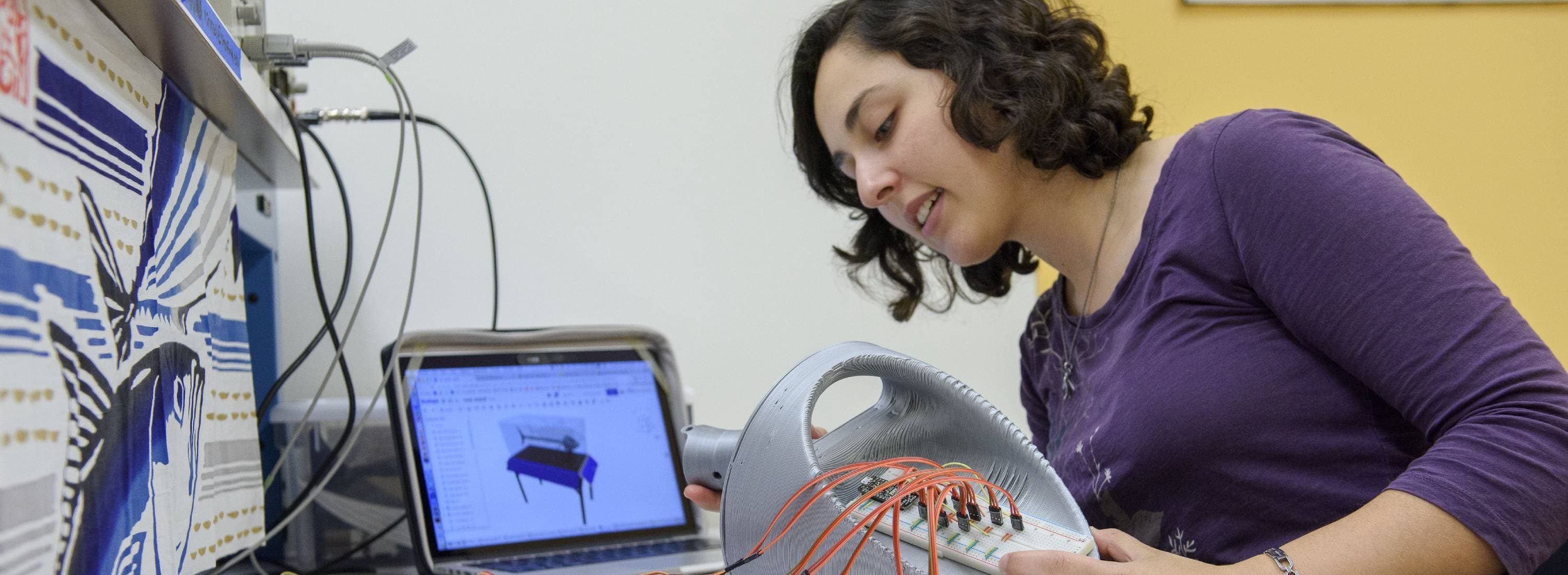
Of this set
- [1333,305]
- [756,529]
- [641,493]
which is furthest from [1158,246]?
[641,493]

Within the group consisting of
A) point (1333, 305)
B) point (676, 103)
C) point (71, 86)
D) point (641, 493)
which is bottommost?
point (641, 493)

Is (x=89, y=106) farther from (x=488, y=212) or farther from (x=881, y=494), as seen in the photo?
(x=488, y=212)

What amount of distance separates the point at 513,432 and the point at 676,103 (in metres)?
0.52

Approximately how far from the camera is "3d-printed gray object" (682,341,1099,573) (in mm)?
487

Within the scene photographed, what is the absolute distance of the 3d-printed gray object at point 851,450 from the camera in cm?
49

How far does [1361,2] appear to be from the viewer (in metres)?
1.42

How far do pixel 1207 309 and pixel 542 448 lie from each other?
650 mm

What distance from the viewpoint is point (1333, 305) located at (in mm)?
595

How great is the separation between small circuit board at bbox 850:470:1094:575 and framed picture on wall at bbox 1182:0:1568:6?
1132 mm

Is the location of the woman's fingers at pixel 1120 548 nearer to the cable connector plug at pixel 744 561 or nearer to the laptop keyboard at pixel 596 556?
the cable connector plug at pixel 744 561

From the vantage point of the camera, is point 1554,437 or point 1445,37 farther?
point 1445,37

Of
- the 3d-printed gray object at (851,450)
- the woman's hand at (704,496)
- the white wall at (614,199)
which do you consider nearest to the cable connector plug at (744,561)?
the 3d-printed gray object at (851,450)

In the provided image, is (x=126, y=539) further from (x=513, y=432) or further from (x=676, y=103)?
(x=676, y=103)

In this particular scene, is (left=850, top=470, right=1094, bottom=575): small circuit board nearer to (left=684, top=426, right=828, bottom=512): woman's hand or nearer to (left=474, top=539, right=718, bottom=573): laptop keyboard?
(left=684, top=426, right=828, bottom=512): woman's hand
